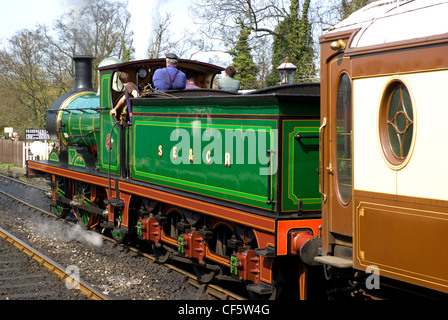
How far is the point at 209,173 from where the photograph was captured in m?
6.58

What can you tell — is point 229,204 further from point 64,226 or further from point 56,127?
point 56,127

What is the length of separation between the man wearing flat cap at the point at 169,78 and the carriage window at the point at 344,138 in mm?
3777

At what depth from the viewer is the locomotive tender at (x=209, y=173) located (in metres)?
5.50

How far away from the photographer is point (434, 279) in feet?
12.1

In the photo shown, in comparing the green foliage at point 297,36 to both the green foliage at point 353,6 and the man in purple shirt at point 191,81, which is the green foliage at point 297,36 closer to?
the green foliage at point 353,6

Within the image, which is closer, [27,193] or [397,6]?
[397,6]

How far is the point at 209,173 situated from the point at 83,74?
23.3ft

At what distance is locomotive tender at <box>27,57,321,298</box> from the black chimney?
1842 mm

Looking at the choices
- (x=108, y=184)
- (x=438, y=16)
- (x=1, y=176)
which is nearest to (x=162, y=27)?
(x=1, y=176)

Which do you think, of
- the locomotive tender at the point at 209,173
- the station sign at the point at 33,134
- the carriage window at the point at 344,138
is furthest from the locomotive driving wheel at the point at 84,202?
the station sign at the point at 33,134

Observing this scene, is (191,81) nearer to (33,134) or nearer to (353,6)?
(353,6)
